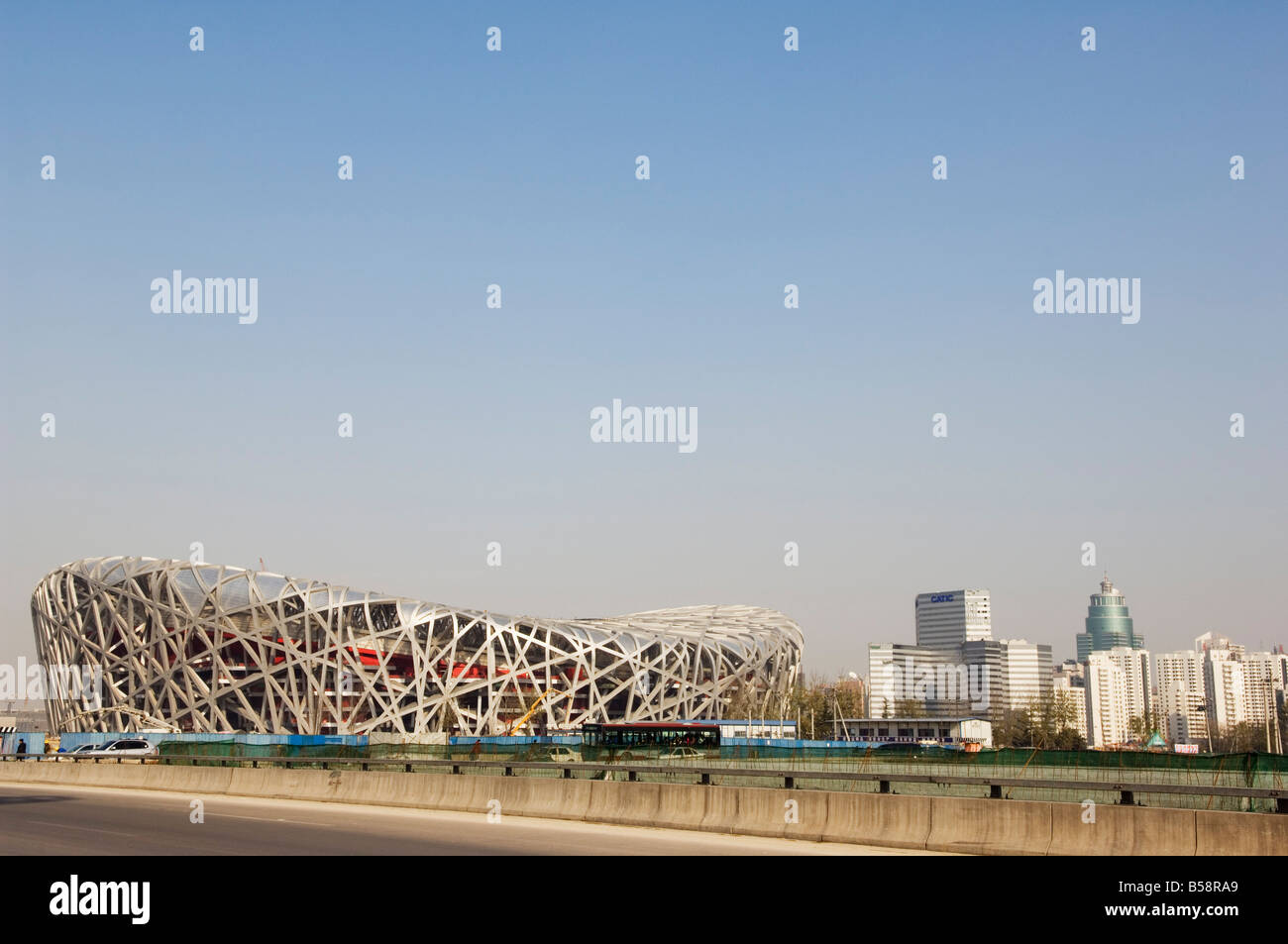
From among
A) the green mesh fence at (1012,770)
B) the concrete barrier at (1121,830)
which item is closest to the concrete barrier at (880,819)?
the green mesh fence at (1012,770)

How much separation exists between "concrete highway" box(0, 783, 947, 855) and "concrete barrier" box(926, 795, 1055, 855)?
67 cm

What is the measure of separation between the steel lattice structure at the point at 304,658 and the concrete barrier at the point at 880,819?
92240 mm

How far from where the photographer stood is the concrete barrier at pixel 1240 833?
18.4m

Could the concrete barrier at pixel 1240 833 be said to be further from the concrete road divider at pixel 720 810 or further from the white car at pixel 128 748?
the white car at pixel 128 748

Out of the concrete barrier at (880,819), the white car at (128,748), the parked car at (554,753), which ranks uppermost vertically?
the concrete barrier at (880,819)

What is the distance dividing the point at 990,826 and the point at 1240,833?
4367mm

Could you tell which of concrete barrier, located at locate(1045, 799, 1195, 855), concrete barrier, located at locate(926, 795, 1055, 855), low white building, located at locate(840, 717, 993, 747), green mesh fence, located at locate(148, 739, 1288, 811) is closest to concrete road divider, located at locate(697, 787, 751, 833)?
green mesh fence, located at locate(148, 739, 1288, 811)

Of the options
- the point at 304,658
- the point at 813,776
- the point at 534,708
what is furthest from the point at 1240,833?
the point at 534,708

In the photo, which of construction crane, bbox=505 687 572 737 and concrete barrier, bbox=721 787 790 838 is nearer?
concrete barrier, bbox=721 787 790 838

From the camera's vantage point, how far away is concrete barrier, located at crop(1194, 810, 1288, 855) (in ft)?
60.3

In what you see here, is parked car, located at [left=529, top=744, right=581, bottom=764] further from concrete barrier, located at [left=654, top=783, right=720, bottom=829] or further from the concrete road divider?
the concrete road divider
